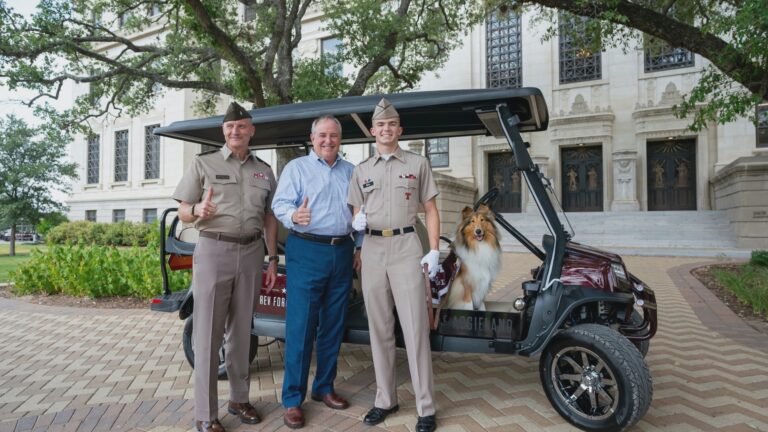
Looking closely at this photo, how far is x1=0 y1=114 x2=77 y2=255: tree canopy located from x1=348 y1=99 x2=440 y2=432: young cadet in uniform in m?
22.6

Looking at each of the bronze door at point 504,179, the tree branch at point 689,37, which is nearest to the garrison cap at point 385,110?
the tree branch at point 689,37

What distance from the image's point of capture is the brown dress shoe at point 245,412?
10.2 ft

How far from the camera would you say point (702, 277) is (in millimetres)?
9602

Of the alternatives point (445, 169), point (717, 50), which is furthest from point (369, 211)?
point (445, 169)

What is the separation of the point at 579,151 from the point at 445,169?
709cm

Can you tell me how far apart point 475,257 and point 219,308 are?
6.14ft

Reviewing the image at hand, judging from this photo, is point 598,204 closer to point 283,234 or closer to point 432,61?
point 432,61

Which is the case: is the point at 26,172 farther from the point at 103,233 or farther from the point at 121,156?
the point at 121,156

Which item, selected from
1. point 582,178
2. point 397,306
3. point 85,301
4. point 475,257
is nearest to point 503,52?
point 582,178

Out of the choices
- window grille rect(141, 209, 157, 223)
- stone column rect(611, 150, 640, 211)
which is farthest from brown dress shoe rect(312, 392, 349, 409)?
window grille rect(141, 209, 157, 223)

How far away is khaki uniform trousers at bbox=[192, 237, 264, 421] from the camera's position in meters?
2.96

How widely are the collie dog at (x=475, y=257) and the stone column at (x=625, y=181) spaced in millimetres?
20574

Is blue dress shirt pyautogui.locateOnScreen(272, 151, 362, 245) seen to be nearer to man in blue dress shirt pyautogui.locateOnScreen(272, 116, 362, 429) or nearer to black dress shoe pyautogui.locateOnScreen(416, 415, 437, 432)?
man in blue dress shirt pyautogui.locateOnScreen(272, 116, 362, 429)

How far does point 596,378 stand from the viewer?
280 centimetres
